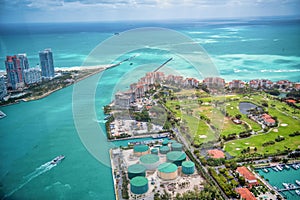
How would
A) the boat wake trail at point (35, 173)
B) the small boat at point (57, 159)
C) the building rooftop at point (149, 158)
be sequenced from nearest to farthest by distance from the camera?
1. the boat wake trail at point (35, 173)
2. the building rooftop at point (149, 158)
3. the small boat at point (57, 159)

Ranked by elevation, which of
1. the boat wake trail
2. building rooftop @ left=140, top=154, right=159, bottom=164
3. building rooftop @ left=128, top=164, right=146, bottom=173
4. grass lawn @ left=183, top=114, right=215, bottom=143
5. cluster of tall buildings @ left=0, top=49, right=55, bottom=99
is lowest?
the boat wake trail

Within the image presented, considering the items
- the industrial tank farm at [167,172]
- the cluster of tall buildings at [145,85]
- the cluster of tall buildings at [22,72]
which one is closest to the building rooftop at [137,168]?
the industrial tank farm at [167,172]

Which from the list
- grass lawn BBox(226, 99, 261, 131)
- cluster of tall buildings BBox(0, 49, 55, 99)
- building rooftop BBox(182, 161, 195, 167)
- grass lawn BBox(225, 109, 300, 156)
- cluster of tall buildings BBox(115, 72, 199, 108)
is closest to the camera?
building rooftop BBox(182, 161, 195, 167)

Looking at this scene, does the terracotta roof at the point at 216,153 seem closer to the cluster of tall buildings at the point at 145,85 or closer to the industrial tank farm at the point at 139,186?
the industrial tank farm at the point at 139,186

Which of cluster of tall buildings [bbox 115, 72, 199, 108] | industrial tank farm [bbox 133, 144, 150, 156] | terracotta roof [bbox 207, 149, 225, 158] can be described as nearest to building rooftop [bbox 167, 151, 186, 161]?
industrial tank farm [bbox 133, 144, 150, 156]

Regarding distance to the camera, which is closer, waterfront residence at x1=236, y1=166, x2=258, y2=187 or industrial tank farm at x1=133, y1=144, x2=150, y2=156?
waterfront residence at x1=236, y1=166, x2=258, y2=187

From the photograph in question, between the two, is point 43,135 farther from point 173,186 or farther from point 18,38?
point 18,38

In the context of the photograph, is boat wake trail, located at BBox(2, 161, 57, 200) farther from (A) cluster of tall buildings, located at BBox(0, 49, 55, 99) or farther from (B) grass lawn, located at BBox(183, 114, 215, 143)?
(A) cluster of tall buildings, located at BBox(0, 49, 55, 99)
